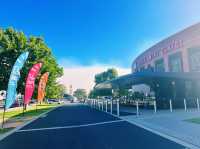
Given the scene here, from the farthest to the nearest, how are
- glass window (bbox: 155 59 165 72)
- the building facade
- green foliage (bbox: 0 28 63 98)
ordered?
glass window (bbox: 155 59 165 72) → the building facade → green foliage (bbox: 0 28 63 98)

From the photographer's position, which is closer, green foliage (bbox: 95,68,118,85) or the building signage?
the building signage

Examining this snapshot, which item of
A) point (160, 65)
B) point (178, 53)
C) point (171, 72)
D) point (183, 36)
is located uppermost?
point (183, 36)

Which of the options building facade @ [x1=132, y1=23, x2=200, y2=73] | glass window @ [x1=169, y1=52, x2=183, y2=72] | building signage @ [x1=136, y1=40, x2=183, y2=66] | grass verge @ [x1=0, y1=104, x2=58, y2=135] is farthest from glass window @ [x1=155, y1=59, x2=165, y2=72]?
grass verge @ [x1=0, y1=104, x2=58, y2=135]

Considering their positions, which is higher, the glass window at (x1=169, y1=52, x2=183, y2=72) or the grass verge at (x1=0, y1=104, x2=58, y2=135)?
the glass window at (x1=169, y1=52, x2=183, y2=72)

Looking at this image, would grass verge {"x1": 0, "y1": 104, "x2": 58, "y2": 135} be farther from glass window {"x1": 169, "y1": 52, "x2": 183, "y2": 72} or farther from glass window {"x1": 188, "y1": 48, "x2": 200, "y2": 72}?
glass window {"x1": 169, "y1": 52, "x2": 183, "y2": 72}

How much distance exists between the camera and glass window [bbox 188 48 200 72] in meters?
35.4

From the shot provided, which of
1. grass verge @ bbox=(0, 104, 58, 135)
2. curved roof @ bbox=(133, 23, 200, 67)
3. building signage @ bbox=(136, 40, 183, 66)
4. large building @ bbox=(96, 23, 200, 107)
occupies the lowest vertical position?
grass verge @ bbox=(0, 104, 58, 135)

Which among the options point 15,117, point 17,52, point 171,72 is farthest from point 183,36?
point 15,117

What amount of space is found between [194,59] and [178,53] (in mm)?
4912

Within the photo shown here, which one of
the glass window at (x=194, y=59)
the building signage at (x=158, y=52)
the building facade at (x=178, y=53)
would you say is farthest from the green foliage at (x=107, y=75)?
the glass window at (x=194, y=59)

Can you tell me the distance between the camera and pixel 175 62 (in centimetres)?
4209

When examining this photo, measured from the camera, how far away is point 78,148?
7293 millimetres

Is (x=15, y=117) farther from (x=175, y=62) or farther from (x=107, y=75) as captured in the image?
(x=107, y=75)

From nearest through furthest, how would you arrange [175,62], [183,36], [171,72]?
[171,72] < [183,36] < [175,62]
